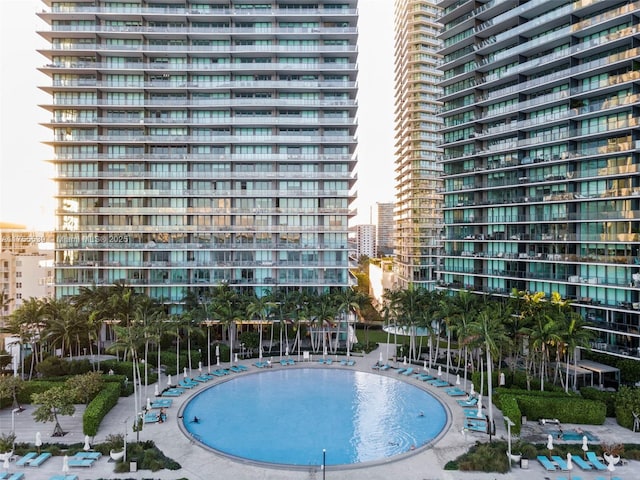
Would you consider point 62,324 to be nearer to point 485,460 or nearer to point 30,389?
point 30,389

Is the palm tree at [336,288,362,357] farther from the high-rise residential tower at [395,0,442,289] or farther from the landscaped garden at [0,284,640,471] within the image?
the high-rise residential tower at [395,0,442,289]

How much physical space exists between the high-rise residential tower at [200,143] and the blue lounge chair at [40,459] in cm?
3627

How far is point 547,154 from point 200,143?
48945mm

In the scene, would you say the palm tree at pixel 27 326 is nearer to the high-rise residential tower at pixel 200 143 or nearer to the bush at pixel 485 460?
the high-rise residential tower at pixel 200 143

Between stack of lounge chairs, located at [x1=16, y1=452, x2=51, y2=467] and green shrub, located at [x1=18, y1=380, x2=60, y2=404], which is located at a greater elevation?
green shrub, located at [x1=18, y1=380, x2=60, y2=404]

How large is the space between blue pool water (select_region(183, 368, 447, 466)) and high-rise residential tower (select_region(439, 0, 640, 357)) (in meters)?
24.4

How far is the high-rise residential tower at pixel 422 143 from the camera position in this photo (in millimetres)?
94188

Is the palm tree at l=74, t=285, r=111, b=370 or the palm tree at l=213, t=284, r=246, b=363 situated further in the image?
the palm tree at l=213, t=284, r=246, b=363

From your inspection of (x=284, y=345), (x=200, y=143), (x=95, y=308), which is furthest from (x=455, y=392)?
(x=200, y=143)

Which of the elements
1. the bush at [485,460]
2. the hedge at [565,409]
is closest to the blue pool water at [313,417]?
the bush at [485,460]

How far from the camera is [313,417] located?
3759cm

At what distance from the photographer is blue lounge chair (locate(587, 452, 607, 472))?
27.4 metres

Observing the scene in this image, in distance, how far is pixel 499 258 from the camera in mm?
60438

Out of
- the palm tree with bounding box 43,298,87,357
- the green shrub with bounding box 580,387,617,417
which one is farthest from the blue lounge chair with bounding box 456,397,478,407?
the palm tree with bounding box 43,298,87,357
